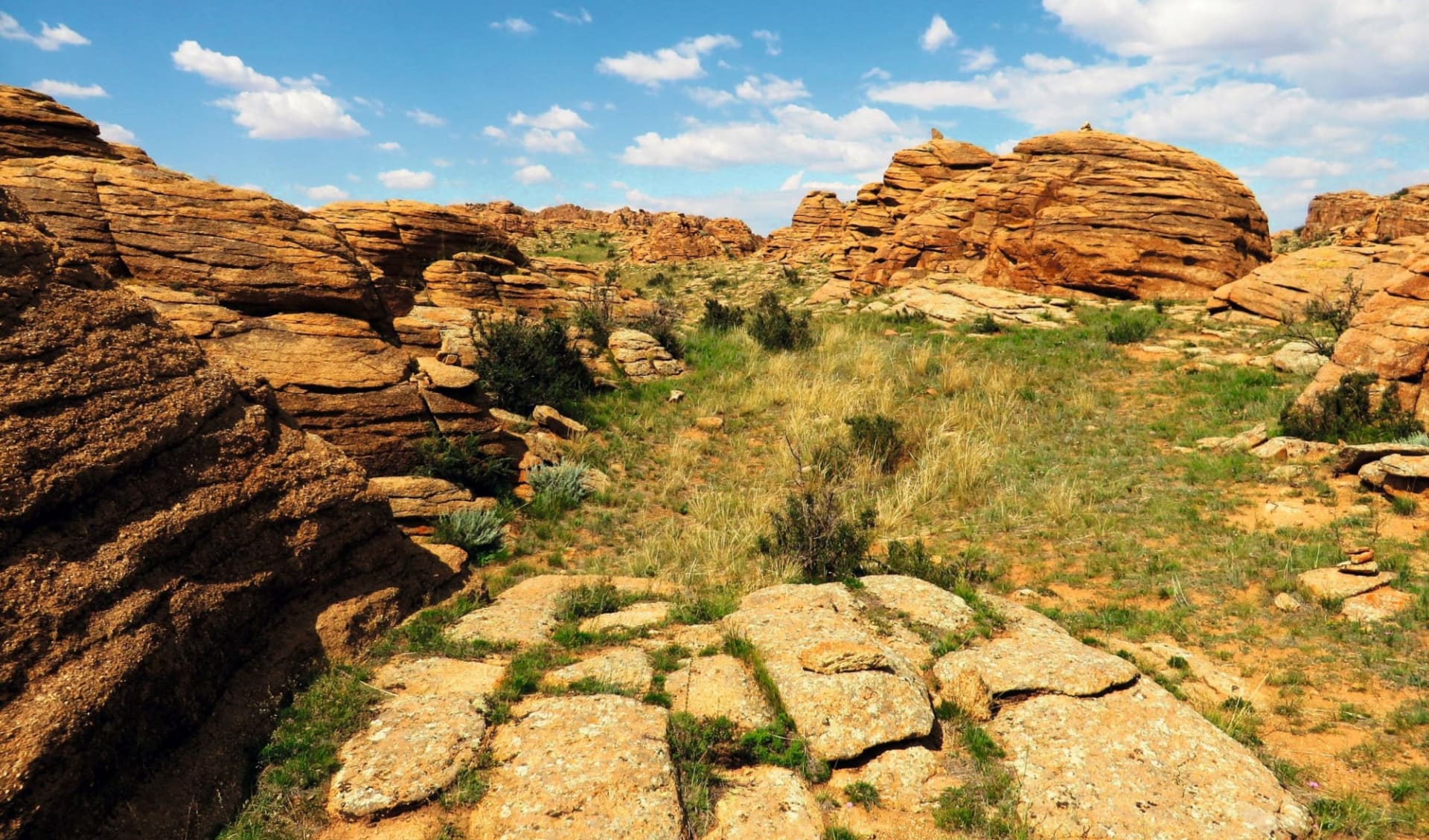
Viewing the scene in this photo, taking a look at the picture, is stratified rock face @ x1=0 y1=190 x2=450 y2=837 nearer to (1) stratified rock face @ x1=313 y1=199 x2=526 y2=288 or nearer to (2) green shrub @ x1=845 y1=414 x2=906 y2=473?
(2) green shrub @ x1=845 y1=414 x2=906 y2=473

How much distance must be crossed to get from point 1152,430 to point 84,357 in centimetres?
1346

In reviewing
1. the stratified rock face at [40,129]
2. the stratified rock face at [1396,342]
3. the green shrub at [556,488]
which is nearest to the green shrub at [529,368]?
the green shrub at [556,488]

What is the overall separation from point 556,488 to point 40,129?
9.51m

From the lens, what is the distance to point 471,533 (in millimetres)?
7355

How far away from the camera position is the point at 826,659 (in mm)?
4547

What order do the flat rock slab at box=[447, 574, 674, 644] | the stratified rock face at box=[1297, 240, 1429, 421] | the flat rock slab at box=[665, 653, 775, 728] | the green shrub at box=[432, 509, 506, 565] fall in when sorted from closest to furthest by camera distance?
the flat rock slab at box=[665, 653, 775, 728]
the flat rock slab at box=[447, 574, 674, 644]
the green shrub at box=[432, 509, 506, 565]
the stratified rock face at box=[1297, 240, 1429, 421]

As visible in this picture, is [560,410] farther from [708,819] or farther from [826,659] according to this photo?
[708,819]

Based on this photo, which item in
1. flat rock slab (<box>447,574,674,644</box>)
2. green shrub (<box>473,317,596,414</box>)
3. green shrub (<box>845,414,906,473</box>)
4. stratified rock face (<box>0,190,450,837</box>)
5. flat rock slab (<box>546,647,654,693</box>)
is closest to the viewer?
stratified rock face (<box>0,190,450,837</box>)

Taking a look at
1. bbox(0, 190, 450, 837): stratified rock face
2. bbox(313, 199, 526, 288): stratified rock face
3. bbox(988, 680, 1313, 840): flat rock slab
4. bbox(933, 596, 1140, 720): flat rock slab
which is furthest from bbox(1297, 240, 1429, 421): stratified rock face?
bbox(313, 199, 526, 288): stratified rock face

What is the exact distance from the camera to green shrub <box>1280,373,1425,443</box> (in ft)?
29.8

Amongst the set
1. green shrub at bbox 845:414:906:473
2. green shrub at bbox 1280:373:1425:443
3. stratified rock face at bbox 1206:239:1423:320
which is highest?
stratified rock face at bbox 1206:239:1423:320

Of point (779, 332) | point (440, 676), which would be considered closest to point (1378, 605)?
point (440, 676)

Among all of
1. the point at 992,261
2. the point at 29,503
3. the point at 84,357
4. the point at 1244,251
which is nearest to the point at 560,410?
the point at 84,357

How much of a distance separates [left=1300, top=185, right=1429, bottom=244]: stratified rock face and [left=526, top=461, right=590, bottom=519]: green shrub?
26128mm
